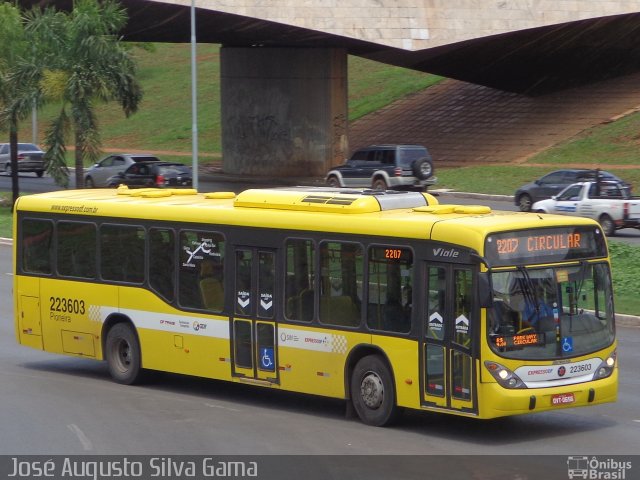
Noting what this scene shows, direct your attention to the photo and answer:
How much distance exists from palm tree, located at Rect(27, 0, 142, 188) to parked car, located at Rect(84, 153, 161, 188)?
766 centimetres

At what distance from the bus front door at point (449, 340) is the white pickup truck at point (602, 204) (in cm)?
2100

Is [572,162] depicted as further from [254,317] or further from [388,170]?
[254,317]

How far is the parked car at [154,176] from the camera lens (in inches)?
1855

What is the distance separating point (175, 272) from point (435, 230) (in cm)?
403

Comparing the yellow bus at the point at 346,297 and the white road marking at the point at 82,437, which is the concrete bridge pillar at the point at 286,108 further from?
the white road marking at the point at 82,437

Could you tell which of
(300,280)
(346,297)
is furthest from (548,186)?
(346,297)

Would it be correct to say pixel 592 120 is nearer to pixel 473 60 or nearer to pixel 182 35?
pixel 473 60

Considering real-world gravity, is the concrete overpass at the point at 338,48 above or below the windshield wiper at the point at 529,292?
above

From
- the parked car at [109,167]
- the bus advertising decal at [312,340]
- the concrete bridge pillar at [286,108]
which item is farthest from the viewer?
the concrete bridge pillar at [286,108]

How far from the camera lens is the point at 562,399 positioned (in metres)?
12.2

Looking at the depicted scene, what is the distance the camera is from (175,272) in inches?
598

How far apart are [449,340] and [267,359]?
103 inches

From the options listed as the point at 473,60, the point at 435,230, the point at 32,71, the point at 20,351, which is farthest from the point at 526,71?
the point at 435,230

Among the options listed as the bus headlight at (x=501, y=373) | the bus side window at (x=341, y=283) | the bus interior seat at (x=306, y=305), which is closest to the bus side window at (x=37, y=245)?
the bus interior seat at (x=306, y=305)
